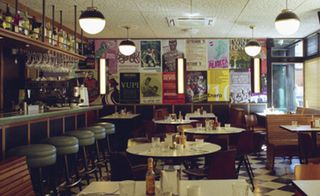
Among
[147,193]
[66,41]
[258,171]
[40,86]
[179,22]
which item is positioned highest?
[179,22]

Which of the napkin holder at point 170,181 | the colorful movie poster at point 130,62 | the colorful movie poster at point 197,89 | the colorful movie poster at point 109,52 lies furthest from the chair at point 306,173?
the colorful movie poster at point 109,52

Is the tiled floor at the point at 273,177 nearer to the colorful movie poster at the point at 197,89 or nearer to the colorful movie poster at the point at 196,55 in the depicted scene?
the colorful movie poster at the point at 197,89

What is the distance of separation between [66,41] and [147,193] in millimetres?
5639

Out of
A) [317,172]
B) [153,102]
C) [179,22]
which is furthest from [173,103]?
[317,172]

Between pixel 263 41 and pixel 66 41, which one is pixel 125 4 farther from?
pixel 263 41

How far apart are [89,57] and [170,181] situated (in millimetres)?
8027

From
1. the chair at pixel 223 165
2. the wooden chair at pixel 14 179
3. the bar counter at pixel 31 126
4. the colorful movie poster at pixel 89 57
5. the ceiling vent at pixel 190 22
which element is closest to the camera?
the wooden chair at pixel 14 179

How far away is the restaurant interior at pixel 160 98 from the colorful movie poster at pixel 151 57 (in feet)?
0.09

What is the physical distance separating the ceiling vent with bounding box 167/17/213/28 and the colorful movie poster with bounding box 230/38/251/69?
83.7 inches

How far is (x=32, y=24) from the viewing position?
5859 millimetres

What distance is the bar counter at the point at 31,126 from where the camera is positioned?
3629 millimetres

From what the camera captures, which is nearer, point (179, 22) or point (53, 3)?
point (53, 3)

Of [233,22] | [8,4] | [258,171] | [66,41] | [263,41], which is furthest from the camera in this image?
[263,41]

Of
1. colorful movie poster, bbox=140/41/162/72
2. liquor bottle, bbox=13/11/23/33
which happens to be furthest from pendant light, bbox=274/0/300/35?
colorful movie poster, bbox=140/41/162/72
